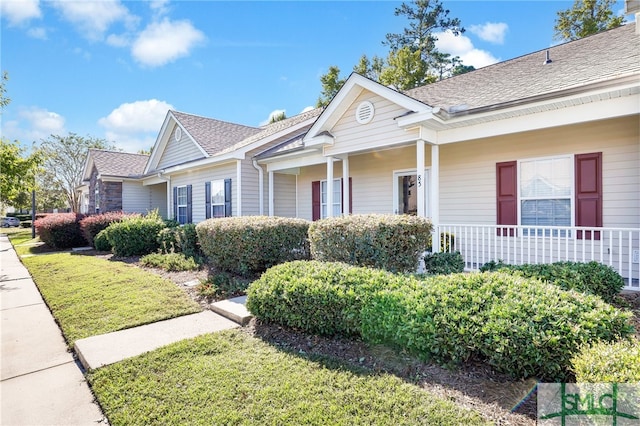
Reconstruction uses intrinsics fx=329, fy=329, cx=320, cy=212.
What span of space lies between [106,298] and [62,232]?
11258 millimetres

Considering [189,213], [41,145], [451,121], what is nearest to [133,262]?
[189,213]

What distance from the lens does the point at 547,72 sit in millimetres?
7434

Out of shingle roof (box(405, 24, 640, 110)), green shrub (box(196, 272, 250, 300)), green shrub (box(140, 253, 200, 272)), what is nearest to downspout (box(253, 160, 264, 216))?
green shrub (box(140, 253, 200, 272))

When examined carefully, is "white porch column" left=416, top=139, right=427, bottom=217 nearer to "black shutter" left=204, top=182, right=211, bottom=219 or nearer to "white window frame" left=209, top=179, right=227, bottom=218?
"white window frame" left=209, top=179, right=227, bottom=218

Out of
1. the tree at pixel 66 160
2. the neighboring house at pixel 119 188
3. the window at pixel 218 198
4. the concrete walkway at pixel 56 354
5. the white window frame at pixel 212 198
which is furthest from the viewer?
the tree at pixel 66 160

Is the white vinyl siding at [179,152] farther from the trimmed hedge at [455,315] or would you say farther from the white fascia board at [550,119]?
the trimmed hedge at [455,315]

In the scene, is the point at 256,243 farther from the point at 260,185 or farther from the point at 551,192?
the point at 551,192

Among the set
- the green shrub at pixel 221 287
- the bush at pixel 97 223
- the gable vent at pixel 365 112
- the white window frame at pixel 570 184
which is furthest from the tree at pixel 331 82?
the green shrub at pixel 221 287

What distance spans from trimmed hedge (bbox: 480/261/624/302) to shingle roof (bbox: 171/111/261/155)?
38.2ft

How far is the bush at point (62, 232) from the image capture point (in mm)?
14531

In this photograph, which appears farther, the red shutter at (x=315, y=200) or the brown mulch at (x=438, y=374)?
the red shutter at (x=315, y=200)

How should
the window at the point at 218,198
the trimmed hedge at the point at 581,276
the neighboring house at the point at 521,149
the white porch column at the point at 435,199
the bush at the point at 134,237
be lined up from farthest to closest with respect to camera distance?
the window at the point at 218,198
the bush at the point at 134,237
the white porch column at the point at 435,199
the neighboring house at the point at 521,149
the trimmed hedge at the point at 581,276

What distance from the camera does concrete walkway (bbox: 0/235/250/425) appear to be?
9.64 ft

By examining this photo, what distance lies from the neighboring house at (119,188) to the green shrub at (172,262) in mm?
10654
